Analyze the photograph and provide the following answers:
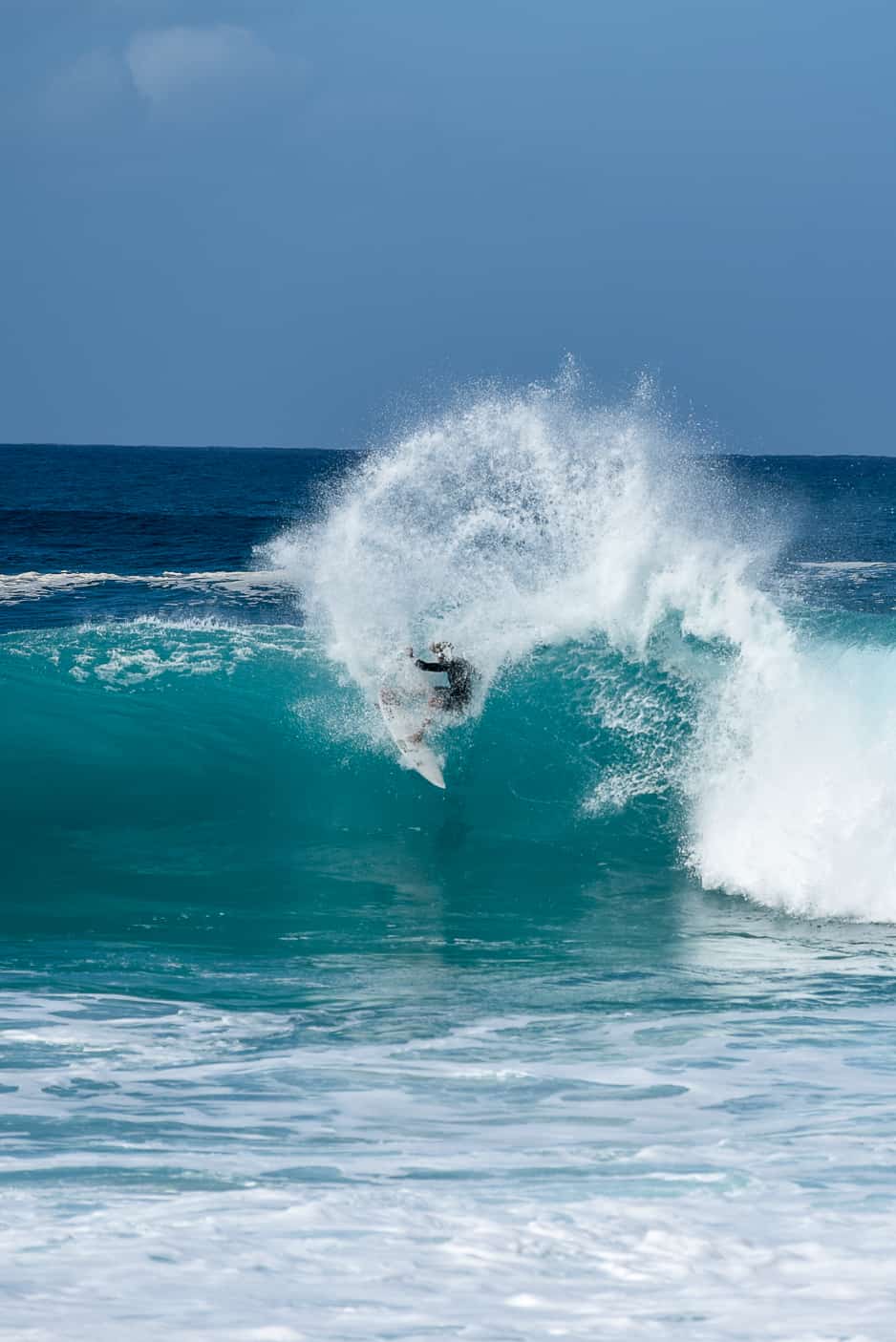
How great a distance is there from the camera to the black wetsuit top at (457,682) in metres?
12.7

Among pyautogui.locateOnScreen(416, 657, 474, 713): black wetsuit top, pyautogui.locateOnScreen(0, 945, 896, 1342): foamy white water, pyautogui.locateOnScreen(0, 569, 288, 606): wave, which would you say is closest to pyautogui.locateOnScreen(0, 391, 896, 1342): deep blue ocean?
pyautogui.locateOnScreen(0, 945, 896, 1342): foamy white water

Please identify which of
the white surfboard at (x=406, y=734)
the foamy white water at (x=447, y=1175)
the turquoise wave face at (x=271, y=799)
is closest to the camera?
the foamy white water at (x=447, y=1175)

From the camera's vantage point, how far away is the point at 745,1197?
464 centimetres

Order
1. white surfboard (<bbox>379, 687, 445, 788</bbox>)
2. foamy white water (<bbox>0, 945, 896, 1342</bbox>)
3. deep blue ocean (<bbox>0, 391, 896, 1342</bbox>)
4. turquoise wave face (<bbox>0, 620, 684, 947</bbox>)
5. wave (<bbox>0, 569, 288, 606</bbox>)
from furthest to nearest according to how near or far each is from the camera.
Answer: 1. wave (<bbox>0, 569, 288, 606</bbox>)
2. white surfboard (<bbox>379, 687, 445, 788</bbox>)
3. turquoise wave face (<bbox>0, 620, 684, 947</bbox>)
4. deep blue ocean (<bbox>0, 391, 896, 1342</bbox>)
5. foamy white water (<bbox>0, 945, 896, 1342</bbox>)

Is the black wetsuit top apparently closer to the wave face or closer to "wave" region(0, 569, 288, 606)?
the wave face

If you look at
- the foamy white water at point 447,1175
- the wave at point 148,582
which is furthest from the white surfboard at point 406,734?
the wave at point 148,582

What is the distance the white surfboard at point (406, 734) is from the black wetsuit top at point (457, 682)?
1.28 ft

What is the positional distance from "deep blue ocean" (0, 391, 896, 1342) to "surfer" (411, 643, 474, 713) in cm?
28

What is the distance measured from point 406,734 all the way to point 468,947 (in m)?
4.38

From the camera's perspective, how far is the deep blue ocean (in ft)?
13.9

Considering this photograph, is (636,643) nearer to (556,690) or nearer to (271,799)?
(556,690)

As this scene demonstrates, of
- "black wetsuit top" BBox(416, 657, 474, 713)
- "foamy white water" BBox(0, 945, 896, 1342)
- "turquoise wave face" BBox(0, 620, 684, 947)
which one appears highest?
"black wetsuit top" BBox(416, 657, 474, 713)

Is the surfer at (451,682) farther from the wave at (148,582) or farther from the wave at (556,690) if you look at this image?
the wave at (148,582)

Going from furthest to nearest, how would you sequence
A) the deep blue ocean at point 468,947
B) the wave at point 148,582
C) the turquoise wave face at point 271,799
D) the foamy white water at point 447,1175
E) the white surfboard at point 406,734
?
1. the wave at point 148,582
2. the white surfboard at point 406,734
3. the turquoise wave face at point 271,799
4. the deep blue ocean at point 468,947
5. the foamy white water at point 447,1175
